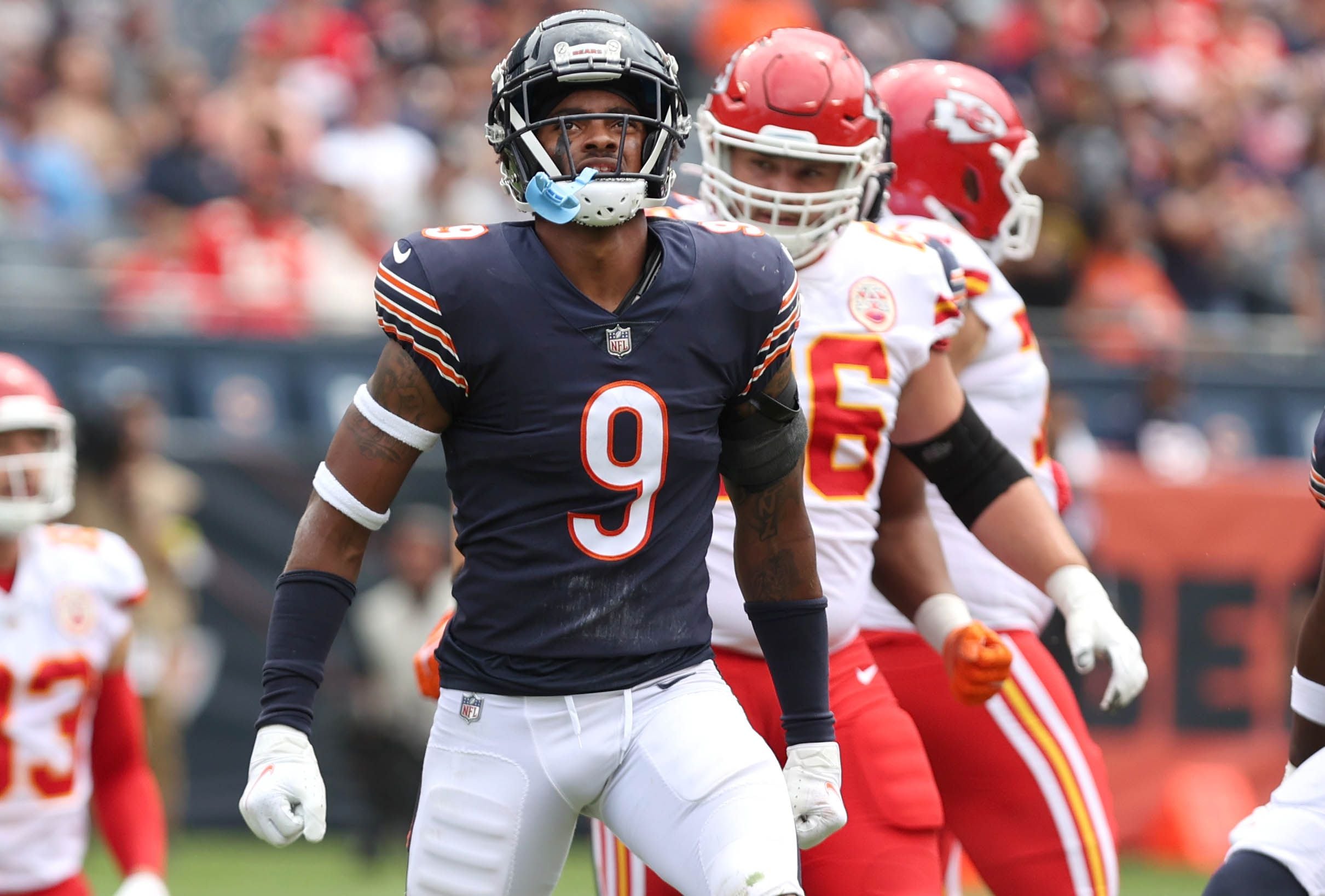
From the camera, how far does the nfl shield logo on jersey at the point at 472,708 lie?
3.16m

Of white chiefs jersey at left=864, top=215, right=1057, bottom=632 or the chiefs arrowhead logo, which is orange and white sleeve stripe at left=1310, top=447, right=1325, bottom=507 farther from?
the chiefs arrowhead logo

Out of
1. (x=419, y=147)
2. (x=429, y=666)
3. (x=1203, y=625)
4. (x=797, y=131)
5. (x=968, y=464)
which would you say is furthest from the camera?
(x=419, y=147)

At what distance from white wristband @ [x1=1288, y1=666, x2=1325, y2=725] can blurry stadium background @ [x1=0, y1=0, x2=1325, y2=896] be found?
15.2 feet

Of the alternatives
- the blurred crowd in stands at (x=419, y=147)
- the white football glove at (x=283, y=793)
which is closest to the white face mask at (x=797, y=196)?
the white football glove at (x=283, y=793)

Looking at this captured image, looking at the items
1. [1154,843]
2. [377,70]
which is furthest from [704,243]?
[377,70]

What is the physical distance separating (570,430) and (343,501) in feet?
1.20

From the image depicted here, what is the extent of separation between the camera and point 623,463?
10.2ft

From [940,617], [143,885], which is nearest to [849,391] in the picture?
[940,617]

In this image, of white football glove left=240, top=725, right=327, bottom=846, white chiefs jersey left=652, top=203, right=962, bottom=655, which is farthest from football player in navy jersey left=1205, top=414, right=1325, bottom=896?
white football glove left=240, top=725, right=327, bottom=846

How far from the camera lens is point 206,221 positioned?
30.7 feet

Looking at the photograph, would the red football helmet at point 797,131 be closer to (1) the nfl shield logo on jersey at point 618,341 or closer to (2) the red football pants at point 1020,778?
(1) the nfl shield logo on jersey at point 618,341

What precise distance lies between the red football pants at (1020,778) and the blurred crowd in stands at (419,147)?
5243 mm

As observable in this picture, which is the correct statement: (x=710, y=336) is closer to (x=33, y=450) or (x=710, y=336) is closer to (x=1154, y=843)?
(x=33, y=450)

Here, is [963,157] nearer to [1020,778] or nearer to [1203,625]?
[1020,778]
